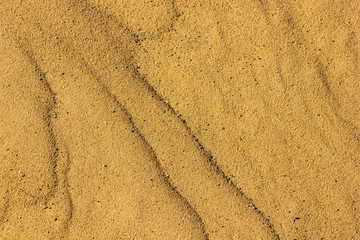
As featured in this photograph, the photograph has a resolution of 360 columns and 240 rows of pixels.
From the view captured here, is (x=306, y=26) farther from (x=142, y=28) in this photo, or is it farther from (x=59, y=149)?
(x=59, y=149)

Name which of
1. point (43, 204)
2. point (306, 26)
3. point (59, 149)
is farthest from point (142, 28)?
point (43, 204)

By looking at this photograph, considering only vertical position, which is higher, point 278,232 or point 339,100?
point 339,100

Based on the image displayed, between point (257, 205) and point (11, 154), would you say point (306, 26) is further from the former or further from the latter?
point (11, 154)

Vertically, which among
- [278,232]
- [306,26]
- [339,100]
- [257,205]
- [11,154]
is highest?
[11,154]

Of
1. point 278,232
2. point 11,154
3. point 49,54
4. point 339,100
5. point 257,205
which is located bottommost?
point 278,232

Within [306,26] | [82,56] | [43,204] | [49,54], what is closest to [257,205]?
[306,26]

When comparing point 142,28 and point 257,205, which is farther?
point 142,28
